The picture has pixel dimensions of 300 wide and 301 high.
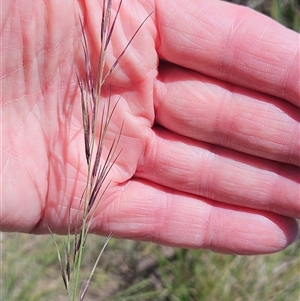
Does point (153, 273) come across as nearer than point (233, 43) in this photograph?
No

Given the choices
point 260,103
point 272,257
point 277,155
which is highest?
point 260,103

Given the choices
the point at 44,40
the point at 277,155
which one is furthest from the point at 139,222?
the point at 44,40

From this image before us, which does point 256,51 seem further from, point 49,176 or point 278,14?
point 278,14

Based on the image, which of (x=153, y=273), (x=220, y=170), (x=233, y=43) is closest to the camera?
(x=233, y=43)

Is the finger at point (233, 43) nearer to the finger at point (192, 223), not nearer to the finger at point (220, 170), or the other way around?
the finger at point (220, 170)

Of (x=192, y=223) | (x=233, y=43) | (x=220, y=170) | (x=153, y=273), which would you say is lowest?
(x=153, y=273)

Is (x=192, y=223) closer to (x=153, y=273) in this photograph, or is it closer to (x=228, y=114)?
(x=228, y=114)

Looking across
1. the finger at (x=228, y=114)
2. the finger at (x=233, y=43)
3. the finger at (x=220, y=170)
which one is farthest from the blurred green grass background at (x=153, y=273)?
the finger at (x=233, y=43)

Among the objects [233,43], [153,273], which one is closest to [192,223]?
[233,43]
